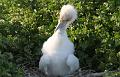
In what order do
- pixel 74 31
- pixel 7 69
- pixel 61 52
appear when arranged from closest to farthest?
pixel 7 69
pixel 61 52
pixel 74 31

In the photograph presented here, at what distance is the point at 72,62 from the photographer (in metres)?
7.71

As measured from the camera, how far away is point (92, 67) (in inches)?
326

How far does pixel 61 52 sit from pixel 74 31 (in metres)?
0.80

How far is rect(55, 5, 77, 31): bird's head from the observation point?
7.92 meters

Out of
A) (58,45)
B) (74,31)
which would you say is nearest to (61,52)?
(58,45)

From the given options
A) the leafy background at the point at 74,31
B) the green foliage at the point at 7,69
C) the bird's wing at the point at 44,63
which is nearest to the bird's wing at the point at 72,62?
the bird's wing at the point at 44,63

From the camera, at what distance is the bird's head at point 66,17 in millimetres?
7922

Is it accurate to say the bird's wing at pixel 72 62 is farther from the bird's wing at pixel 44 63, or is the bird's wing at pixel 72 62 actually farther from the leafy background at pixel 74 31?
the leafy background at pixel 74 31

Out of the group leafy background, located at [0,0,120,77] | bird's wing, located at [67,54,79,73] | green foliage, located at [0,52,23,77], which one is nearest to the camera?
green foliage, located at [0,52,23,77]

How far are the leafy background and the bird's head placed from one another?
505mm

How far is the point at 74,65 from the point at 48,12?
5.43 feet

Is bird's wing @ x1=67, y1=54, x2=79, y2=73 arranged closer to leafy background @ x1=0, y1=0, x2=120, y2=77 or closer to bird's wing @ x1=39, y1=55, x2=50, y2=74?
bird's wing @ x1=39, y1=55, x2=50, y2=74

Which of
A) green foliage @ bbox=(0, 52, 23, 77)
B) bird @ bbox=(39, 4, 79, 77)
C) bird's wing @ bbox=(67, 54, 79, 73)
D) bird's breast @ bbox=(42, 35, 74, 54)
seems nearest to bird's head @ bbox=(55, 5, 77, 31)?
bird @ bbox=(39, 4, 79, 77)

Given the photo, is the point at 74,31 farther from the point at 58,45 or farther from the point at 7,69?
the point at 7,69
